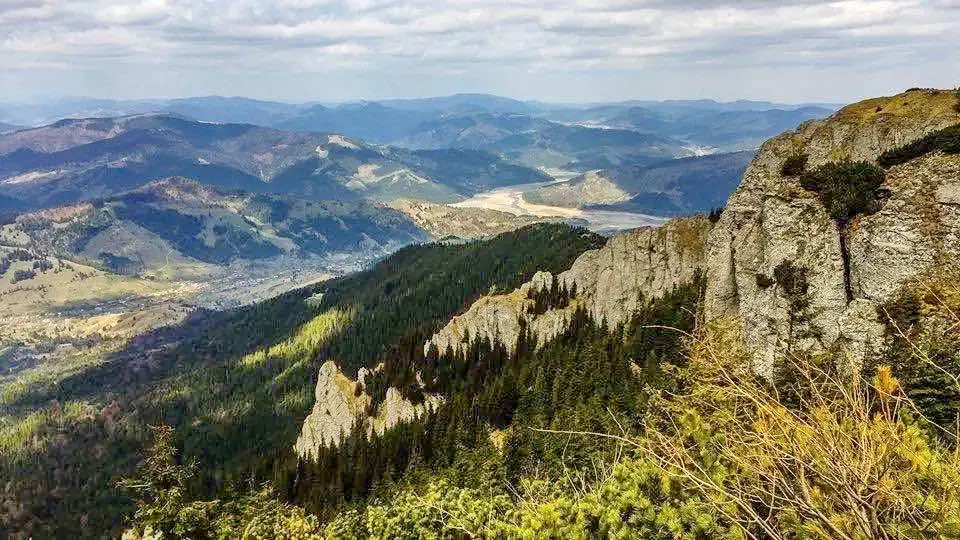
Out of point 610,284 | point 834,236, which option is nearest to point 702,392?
point 834,236

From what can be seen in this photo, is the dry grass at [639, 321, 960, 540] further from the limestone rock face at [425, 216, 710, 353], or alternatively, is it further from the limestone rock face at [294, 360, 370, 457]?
the limestone rock face at [294, 360, 370, 457]

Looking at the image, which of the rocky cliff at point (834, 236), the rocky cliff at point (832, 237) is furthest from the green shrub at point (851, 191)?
the rocky cliff at point (834, 236)

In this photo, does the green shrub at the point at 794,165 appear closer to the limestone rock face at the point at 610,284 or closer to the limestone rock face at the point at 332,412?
the limestone rock face at the point at 610,284

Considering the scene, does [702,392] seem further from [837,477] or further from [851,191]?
[851,191]

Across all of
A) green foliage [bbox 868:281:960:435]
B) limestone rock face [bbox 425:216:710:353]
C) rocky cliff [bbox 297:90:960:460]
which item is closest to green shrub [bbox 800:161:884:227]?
rocky cliff [bbox 297:90:960:460]

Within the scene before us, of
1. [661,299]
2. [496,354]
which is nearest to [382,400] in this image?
[496,354]

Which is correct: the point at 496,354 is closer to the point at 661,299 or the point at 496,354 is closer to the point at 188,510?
the point at 661,299
